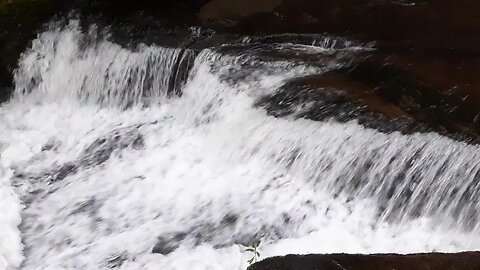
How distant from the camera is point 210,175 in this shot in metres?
5.82

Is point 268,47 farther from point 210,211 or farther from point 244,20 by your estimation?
point 210,211

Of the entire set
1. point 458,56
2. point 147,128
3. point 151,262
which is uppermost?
point 458,56

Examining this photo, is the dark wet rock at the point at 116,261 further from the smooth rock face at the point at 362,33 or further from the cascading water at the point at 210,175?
the smooth rock face at the point at 362,33

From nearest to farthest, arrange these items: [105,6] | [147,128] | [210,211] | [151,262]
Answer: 1. [151,262]
2. [210,211]
3. [147,128]
4. [105,6]

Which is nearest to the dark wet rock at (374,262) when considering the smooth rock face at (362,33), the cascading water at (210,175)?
the cascading water at (210,175)

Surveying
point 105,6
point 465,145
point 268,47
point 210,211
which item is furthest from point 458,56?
point 105,6

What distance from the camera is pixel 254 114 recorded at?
612 centimetres

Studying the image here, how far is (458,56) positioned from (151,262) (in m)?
3.41

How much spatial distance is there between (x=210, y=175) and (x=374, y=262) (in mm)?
2554

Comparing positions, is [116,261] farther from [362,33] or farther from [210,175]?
[362,33]

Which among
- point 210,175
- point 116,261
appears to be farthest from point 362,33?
point 116,261

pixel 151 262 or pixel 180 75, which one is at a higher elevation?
pixel 180 75

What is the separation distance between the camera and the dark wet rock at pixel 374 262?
11.3 feet

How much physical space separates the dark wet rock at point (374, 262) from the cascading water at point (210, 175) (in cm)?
134
